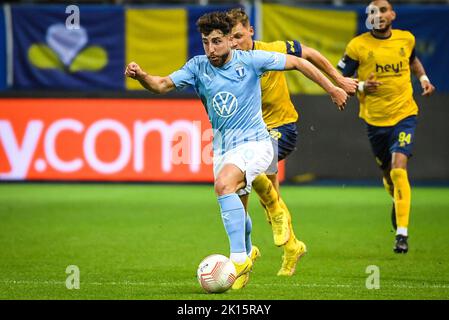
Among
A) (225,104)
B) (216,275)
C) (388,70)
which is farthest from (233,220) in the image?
(388,70)

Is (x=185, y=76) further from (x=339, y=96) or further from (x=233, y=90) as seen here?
(x=339, y=96)

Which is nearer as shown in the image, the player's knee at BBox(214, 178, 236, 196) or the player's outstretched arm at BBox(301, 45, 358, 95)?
the player's knee at BBox(214, 178, 236, 196)

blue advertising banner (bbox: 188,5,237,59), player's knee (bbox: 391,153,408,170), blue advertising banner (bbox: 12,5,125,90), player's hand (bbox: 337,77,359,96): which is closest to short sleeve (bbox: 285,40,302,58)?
player's hand (bbox: 337,77,359,96)

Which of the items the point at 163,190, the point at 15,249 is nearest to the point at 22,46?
the point at 163,190

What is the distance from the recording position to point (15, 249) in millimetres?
10836

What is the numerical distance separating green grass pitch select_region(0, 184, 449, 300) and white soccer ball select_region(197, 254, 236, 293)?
0.32 ft

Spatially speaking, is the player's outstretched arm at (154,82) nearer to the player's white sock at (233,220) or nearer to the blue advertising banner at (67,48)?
the player's white sock at (233,220)

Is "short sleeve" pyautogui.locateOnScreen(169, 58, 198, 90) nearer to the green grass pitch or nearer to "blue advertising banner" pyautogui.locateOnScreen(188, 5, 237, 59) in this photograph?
the green grass pitch

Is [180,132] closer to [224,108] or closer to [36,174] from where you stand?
[36,174]

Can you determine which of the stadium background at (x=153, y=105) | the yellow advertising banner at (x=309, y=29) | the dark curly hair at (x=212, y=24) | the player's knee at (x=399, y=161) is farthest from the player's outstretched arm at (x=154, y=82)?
the yellow advertising banner at (x=309, y=29)

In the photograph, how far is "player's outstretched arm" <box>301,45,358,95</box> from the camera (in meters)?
8.41

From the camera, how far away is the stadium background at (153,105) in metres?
17.0

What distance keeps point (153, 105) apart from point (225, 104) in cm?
886

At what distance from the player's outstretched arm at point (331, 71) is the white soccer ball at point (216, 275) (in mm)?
1675
